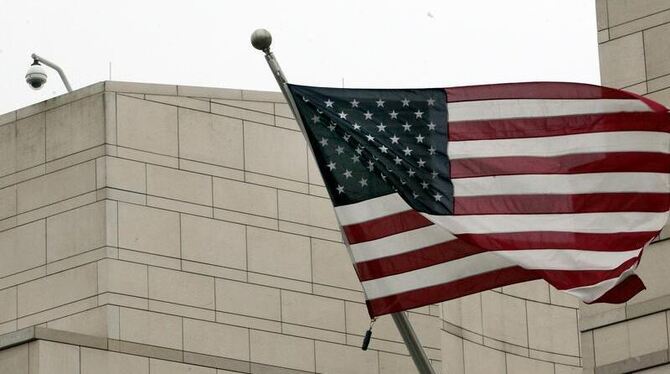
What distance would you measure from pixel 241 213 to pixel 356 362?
3335mm

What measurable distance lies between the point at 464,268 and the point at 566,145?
6.84 ft

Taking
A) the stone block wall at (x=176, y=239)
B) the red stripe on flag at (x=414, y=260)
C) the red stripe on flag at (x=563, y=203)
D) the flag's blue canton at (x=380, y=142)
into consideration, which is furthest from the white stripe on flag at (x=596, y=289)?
the stone block wall at (x=176, y=239)

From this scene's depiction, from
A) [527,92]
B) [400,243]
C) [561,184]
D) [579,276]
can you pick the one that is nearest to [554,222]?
[561,184]

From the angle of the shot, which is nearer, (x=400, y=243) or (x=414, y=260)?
(x=414, y=260)

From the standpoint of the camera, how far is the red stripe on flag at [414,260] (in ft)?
81.8

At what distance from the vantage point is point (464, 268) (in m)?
25.0

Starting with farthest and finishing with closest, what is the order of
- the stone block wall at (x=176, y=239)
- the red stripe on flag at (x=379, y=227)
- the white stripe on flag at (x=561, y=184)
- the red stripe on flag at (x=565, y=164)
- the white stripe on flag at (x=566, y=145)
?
the stone block wall at (x=176, y=239), the white stripe on flag at (x=566, y=145), the red stripe on flag at (x=565, y=164), the white stripe on flag at (x=561, y=184), the red stripe on flag at (x=379, y=227)

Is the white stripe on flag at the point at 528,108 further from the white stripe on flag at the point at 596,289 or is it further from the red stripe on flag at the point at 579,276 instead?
the white stripe on flag at the point at 596,289

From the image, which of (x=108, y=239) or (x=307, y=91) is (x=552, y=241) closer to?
(x=307, y=91)

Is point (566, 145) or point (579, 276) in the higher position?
point (566, 145)

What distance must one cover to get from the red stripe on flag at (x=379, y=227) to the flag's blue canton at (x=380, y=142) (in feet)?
0.68

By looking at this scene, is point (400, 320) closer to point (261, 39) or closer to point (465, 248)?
point (465, 248)

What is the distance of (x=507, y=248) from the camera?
974 inches

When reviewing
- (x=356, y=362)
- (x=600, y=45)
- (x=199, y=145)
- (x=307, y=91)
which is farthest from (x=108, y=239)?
(x=307, y=91)
